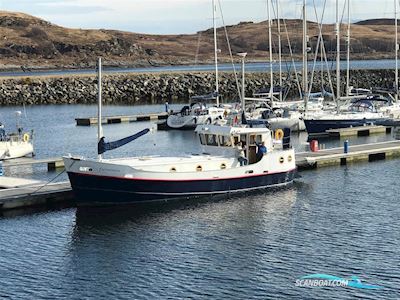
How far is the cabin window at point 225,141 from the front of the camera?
147 ft

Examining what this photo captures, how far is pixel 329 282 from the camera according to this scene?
97.0 feet

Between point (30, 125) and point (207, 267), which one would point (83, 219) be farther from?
point (30, 125)

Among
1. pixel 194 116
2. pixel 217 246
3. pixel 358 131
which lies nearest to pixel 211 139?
pixel 217 246

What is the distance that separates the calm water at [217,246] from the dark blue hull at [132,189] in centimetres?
65

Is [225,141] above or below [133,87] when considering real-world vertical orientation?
below

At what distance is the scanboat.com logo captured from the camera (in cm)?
2917

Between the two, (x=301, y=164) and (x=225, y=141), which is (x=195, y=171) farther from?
(x=301, y=164)

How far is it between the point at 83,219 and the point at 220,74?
92569 mm

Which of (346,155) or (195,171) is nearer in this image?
(195,171)

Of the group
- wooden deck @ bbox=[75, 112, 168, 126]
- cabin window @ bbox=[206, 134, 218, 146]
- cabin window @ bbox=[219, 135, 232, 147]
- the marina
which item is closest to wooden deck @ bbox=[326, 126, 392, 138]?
the marina

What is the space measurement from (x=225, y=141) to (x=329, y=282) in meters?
16.5

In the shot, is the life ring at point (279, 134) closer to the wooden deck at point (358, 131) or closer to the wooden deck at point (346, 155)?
the wooden deck at point (346, 155)

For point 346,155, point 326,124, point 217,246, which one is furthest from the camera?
point 326,124

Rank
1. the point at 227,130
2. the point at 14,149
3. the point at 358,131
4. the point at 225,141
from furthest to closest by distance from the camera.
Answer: the point at 358,131, the point at 14,149, the point at 225,141, the point at 227,130
